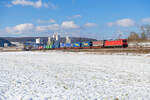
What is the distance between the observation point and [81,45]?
79.4 m

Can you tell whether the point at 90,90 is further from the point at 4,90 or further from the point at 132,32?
the point at 132,32

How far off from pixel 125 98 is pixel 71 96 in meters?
2.58

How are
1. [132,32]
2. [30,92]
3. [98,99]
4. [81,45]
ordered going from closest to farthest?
[98,99] < [30,92] < [81,45] < [132,32]

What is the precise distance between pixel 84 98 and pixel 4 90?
406 centimetres

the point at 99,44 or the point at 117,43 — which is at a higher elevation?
the point at 117,43

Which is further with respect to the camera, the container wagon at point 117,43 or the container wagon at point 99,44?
the container wagon at point 99,44

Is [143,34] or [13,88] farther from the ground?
[143,34]

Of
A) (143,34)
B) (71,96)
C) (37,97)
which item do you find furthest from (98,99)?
(143,34)

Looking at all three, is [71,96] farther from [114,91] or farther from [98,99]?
[114,91]

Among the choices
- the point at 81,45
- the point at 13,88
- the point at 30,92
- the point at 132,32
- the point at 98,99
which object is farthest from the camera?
the point at 132,32

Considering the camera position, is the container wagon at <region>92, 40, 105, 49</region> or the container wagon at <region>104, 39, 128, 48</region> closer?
the container wagon at <region>104, 39, 128, 48</region>

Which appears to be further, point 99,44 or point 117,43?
point 99,44

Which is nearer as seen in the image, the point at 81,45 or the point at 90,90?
the point at 90,90

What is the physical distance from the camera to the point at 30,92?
8062 mm
